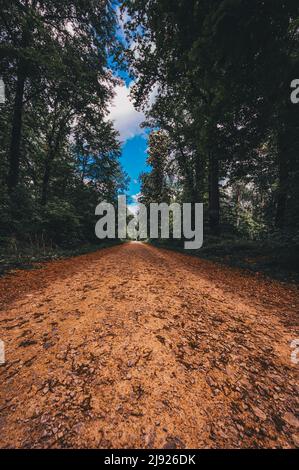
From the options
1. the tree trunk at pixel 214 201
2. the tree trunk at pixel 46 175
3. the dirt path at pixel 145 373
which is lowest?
the dirt path at pixel 145 373

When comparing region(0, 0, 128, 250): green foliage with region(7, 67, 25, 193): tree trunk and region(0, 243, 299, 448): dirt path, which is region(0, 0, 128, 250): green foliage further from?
region(0, 243, 299, 448): dirt path

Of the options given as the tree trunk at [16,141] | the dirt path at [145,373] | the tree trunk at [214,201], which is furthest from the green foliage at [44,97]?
the tree trunk at [214,201]

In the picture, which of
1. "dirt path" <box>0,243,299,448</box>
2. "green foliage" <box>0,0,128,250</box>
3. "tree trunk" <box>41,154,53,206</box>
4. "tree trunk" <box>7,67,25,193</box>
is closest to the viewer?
"dirt path" <box>0,243,299,448</box>

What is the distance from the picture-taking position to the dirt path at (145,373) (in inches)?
49.6

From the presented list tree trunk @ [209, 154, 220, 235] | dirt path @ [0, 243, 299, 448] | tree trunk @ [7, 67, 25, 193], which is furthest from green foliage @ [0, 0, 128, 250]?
tree trunk @ [209, 154, 220, 235]

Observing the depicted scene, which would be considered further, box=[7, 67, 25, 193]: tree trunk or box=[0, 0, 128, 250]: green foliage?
box=[7, 67, 25, 193]: tree trunk

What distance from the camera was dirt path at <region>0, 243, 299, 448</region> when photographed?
4.14 ft

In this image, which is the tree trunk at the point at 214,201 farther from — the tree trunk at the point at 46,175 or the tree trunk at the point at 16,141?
the tree trunk at the point at 46,175

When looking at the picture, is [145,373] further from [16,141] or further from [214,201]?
[214,201]

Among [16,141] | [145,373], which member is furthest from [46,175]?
[145,373]

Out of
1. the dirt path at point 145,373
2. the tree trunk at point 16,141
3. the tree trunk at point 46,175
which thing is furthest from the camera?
the tree trunk at point 46,175

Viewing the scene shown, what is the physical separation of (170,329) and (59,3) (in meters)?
15.3
